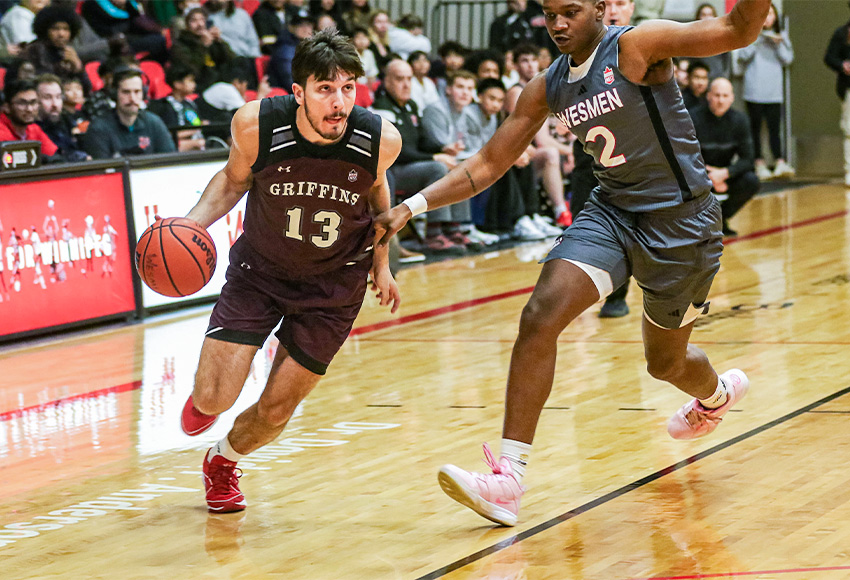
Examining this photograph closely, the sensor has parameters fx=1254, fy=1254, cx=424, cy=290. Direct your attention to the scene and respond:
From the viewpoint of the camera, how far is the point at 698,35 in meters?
4.16

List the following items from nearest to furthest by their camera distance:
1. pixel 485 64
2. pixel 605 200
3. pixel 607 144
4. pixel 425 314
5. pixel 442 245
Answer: pixel 607 144 < pixel 605 200 < pixel 425 314 < pixel 442 245 < pixel 485 64

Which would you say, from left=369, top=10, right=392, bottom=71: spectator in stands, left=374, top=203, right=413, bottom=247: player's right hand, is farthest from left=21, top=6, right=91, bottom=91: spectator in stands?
left=374, top=203, right=413, bottom=247: player's right hand

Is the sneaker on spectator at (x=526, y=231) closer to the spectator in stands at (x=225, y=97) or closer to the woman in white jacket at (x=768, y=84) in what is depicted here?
the spectator in stands at (x=225, y=97)

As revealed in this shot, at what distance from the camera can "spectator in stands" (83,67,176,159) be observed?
9.51 m

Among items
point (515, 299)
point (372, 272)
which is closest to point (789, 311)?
point (515, 299)

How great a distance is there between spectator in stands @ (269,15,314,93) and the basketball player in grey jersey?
8.27 m

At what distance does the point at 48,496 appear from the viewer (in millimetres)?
5078

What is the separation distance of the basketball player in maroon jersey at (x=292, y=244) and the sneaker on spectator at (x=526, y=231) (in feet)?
26.5

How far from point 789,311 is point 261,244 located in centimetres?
493

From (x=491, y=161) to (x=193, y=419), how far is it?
1.50 meters

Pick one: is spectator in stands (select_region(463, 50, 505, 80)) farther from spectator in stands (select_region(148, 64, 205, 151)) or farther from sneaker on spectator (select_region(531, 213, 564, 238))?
spectator in stands (select_region(148, 64, 205, 151))

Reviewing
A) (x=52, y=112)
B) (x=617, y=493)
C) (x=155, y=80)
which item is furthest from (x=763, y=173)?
→ (x=617, y=493)

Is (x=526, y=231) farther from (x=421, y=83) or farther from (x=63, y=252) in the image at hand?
(x=63, y=252)

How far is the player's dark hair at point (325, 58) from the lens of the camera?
170 inches
